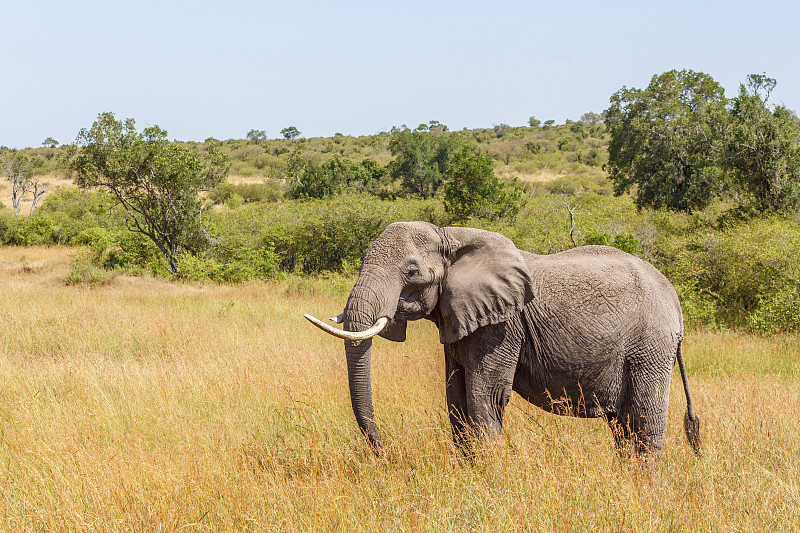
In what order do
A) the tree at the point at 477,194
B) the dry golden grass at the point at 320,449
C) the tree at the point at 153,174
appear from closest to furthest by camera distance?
the dry golden grass at the point at 320,449, the tree at the point at 153,174, the tree at the point at 477,194

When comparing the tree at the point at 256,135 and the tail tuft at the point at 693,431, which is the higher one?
the tree at the point at 256,135

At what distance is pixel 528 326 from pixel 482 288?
1.68 feet

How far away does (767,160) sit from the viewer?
14.0m

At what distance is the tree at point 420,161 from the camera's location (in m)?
33.3

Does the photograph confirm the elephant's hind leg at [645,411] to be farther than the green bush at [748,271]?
No

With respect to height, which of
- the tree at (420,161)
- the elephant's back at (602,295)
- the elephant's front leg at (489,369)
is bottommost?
the elephant's front leg at (489,369)

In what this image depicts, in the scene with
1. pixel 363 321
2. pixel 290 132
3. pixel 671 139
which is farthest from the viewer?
pixel 290 132

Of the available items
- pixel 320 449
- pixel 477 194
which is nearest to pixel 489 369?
pixel 320 449

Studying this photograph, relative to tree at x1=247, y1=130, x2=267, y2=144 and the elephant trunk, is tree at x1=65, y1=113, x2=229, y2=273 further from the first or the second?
tree at x1=247, y1=130, x2=267, y2=144

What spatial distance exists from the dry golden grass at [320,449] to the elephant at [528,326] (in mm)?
325

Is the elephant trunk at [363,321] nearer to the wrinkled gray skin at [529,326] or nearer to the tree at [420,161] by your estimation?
the wrinkled gray skin at [529,326]

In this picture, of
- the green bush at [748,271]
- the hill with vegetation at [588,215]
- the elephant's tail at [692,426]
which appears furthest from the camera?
the hill with vegetation at [588,215]

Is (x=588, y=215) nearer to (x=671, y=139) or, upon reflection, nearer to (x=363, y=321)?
(x=671, y=139)

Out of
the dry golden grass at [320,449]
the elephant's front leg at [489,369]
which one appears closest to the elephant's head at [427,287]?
the elephant's front leg at [489,369]
